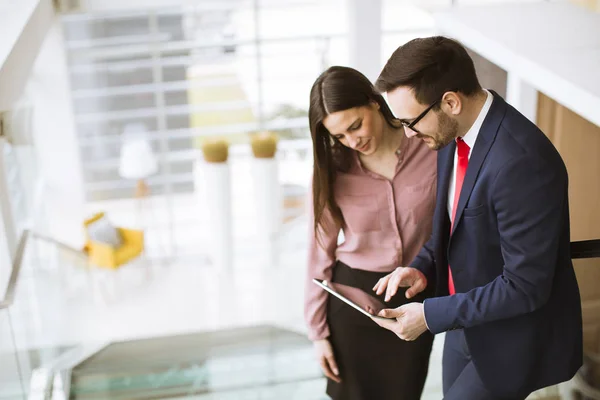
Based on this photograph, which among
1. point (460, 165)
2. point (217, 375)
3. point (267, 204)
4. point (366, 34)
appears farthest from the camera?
point (267, 204)

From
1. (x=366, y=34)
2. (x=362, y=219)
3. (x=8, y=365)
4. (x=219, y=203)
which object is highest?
(x=366, y=34)

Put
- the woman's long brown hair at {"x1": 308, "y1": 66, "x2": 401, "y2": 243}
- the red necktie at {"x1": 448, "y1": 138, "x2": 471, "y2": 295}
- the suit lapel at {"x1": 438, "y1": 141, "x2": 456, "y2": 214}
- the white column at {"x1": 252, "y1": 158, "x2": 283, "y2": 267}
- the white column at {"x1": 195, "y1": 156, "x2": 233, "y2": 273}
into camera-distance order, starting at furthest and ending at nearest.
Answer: the white column at {"x1": 252, "y1": 158, "x2": 283, "y2": 267}
the white column at {"x1": 195, "y1": 156, "x2": 233, "y2": 273}
the woman's long brown hair at {"x1": 308, "y1": 66, "x2": 401, "y2": 243}
the suit lapel at {"x1": 438, "y1": 141, "x2": 456, "y2": 214}
the red necktie at {"x1": 448, "y1": 138, "x2": 471, "y2": 295}

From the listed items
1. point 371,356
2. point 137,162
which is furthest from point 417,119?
point 137,162

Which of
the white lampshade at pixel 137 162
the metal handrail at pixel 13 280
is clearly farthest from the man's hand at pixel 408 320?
the white lampshade at pixel 137 162

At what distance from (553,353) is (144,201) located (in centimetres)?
664

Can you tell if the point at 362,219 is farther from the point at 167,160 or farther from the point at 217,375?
the point at 167,160

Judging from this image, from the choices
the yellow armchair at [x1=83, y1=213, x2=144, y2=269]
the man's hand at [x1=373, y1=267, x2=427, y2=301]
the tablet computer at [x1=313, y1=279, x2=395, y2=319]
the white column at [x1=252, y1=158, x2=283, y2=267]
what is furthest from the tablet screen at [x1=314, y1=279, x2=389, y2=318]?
the yellow armchair at [x1=83, y1=213, x2=144, y2=269]

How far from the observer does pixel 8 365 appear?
2434mm

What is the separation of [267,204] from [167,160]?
5.52 ft

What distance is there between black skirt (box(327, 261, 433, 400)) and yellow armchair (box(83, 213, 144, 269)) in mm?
4646

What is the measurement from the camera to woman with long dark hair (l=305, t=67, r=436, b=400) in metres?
2.01

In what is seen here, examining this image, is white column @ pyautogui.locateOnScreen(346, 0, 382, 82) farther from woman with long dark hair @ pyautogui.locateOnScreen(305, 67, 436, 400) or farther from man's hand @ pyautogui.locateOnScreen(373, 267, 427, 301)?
man's hand @ pyautogui.locateOnScreen(373, 267, 427, 301)

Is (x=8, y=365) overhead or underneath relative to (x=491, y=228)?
underneath

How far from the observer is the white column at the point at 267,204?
659cm
